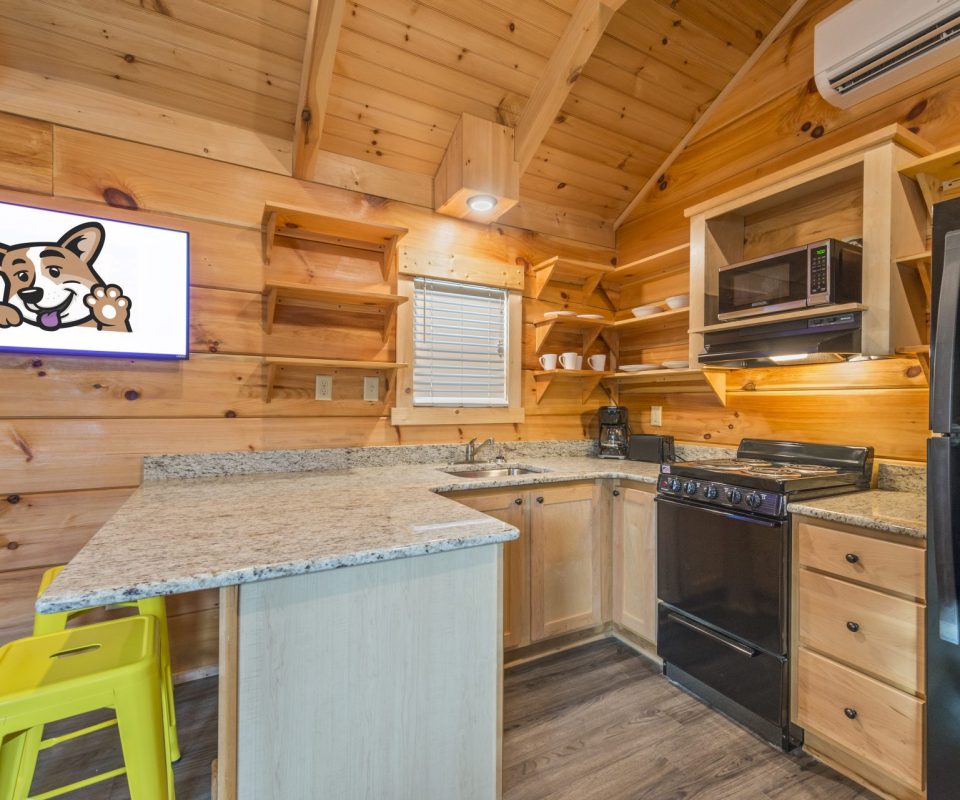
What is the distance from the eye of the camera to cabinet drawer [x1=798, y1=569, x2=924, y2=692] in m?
1.50

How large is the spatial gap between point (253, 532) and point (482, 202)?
2.04 metres

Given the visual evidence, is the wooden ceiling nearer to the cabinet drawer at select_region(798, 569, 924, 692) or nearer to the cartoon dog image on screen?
the cartoon dog image on screen

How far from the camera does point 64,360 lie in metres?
1.99

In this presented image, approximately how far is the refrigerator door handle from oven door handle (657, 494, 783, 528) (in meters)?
0.67

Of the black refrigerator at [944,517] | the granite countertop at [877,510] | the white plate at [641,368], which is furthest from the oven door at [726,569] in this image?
the white plate at [641,368]

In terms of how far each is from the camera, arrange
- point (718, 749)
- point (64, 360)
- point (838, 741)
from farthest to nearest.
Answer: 1. point (64, 360)
2. point (718, 749)
3. point (838, 741)

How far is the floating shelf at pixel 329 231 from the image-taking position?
2.18m

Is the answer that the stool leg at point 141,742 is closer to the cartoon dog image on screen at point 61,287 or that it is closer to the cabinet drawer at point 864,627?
the cartoon dog image on screen at point 61,287

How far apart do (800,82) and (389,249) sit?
2.17m

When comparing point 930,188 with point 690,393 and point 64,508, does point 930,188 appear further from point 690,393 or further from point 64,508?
point 64,508

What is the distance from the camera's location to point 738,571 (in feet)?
6.38

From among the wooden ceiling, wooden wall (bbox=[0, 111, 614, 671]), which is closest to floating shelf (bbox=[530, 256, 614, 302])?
the wooden ceiling

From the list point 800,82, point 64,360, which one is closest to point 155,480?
point 64,360

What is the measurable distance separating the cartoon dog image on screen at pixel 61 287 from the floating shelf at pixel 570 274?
82.9 inches
